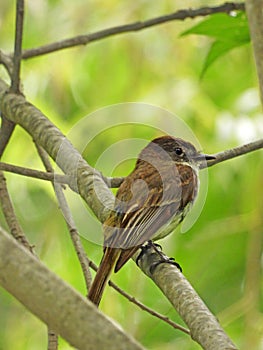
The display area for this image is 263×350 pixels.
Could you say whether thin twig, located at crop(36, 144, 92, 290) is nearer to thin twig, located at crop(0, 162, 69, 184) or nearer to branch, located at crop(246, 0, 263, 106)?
thin twig, located at crop(0, 162, 69, 184)

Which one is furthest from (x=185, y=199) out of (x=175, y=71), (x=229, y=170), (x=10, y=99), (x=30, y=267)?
(x=30, y=267)

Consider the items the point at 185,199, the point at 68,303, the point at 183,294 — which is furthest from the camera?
the point at 185,199

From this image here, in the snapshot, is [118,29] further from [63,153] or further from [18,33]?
[63,153]

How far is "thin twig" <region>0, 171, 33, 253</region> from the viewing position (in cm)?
293

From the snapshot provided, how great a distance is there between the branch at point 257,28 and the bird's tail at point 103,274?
1.16 metres

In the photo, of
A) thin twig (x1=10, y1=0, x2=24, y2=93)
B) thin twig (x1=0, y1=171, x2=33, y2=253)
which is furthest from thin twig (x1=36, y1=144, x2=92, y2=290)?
thin twig (x1=10, y1=0, x2=24, y2=93)

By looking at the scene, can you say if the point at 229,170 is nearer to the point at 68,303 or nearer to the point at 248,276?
Result: the point at 248,276

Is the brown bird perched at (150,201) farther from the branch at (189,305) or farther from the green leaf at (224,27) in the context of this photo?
the green leaf at (224,27)

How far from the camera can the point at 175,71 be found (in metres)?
4.63

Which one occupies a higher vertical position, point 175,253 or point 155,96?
point 155,96

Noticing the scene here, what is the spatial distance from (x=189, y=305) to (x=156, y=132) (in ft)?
7.84

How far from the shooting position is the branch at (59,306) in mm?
1235

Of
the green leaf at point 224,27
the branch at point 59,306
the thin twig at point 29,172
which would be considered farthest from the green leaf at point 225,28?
the branch at point 59,306

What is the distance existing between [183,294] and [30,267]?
39.5 inches
